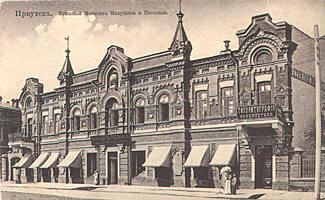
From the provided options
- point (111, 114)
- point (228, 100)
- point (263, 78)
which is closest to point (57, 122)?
point (111, 114)

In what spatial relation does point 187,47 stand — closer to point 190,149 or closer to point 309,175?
point 190,149

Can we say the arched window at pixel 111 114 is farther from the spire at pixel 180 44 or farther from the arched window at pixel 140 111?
the spire at pixel 180 44

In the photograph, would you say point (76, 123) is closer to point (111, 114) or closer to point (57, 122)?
point (57, 122)

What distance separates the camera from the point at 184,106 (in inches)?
830

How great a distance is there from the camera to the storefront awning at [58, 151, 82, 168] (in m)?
26.1

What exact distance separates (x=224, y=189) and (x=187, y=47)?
853 cm

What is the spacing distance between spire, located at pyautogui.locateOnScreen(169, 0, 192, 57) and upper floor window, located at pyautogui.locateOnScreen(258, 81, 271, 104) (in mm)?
4892

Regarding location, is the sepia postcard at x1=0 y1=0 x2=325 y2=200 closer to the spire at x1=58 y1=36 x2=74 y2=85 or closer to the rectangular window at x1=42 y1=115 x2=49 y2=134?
the spire at x1=58 y1=36 x2=74 y2=85

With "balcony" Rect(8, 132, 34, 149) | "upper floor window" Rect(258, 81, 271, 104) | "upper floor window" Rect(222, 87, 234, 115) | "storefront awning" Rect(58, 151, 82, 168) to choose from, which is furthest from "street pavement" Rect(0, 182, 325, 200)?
"balcony" Rect(8, 132, 34, 149)

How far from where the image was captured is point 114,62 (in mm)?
24688

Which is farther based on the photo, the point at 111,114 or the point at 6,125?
the point at 6,125

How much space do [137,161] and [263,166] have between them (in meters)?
8.48

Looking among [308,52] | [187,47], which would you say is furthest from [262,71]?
[187,47]

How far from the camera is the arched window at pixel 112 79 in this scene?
81.8 ft
